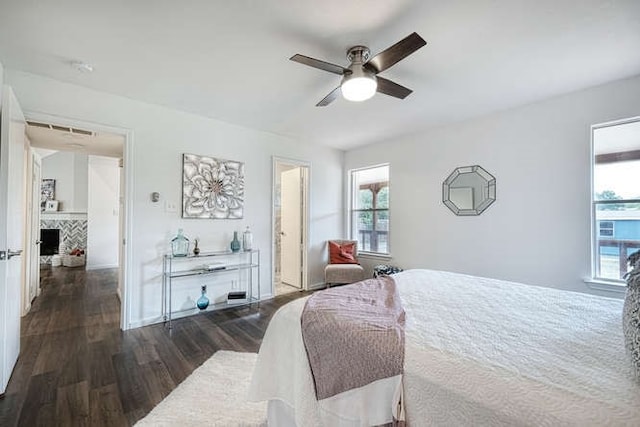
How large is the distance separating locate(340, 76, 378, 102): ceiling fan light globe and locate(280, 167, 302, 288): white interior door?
2858mm

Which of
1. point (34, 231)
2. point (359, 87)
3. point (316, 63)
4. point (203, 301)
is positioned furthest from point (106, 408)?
point (34, 231)

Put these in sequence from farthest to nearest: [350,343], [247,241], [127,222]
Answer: [247,241] < [127,222] < [350,343]

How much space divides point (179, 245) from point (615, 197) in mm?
4701

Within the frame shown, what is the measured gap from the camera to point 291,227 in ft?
17.0

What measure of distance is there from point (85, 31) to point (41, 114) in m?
1.19

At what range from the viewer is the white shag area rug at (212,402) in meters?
1.69

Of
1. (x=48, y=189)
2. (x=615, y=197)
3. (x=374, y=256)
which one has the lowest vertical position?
(x=374, y=256)

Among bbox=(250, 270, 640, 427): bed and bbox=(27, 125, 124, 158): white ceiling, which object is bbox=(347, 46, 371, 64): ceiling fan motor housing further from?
bbox=(27, 125, 124, 158): white ceiling

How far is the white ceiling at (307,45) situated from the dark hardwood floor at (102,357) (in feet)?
8.35

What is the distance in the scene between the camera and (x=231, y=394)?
195 cm

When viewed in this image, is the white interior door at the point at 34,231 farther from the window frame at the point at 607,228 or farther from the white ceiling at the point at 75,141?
the window frame at the point at 607,228

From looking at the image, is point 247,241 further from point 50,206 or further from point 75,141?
point 50,206

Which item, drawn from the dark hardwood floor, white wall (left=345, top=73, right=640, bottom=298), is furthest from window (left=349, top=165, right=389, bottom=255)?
the dark hardwood floor

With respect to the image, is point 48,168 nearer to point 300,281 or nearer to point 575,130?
point 300,281
